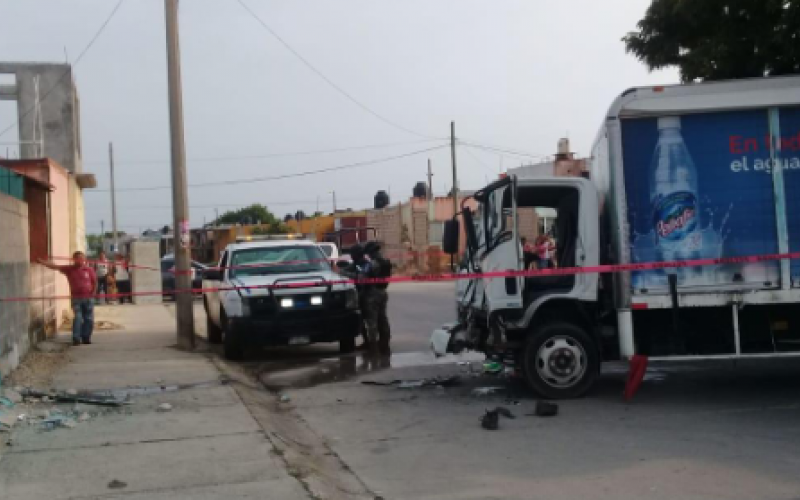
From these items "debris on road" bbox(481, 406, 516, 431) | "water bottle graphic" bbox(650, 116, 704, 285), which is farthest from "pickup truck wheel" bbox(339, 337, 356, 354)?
"water bottle graphic" bbox(650, 116, 704, 285)

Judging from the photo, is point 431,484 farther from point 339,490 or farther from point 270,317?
point 270,317

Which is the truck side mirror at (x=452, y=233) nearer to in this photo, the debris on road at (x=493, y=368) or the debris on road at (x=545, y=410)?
the debris on road at (x=493, y=368)

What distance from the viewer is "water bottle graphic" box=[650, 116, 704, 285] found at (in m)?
8.52

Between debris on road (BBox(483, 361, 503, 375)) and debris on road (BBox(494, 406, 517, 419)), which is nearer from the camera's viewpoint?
debris on road (BBox(494, 406, 517, 419))

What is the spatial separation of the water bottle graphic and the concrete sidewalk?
14.7ft

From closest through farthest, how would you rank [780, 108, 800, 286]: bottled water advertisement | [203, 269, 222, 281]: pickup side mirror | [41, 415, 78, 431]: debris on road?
[41, 415, 78, 431]: debris on road, [780, 108, 800, 286]: bottled water advertisement, [203, 269, 222, 281]: pickup side mirror

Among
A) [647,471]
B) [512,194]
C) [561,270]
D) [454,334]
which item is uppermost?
[512,194]

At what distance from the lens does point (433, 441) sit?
7.27 meters

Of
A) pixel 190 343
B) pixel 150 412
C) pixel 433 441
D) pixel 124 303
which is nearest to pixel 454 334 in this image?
pixel 433 441

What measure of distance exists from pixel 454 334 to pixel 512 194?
1803mm

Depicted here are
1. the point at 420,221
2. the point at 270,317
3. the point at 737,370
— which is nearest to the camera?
the point at 737,370

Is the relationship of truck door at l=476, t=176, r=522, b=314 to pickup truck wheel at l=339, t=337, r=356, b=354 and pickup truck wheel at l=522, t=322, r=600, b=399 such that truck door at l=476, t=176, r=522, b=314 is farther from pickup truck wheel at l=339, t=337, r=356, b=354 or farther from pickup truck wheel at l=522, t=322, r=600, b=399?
pickup truck wheel at l=339, t=337, r=356, b=354

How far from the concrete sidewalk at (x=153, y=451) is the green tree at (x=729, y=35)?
795cm

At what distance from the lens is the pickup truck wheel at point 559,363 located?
28.6ft
